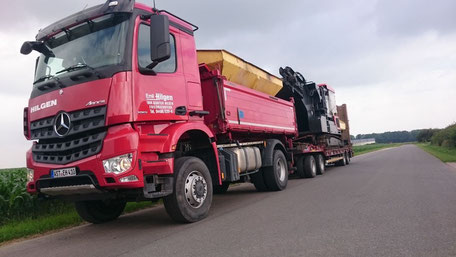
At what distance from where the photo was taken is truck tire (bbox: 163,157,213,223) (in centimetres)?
533

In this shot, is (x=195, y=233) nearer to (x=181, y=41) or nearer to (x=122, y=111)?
(x=122, y=111)

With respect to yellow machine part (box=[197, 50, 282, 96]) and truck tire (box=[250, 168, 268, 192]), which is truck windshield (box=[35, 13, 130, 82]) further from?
truck tire (box=[250, 168, 268, 192])

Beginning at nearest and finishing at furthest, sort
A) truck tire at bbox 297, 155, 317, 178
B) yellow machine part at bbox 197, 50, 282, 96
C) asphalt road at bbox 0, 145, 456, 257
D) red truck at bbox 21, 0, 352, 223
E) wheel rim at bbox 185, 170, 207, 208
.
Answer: asphalt road at bbox 0, 145, 456, 257, red truck at bbox 21, 0, 352, 223, wheel rim at bbox 185, 170, 207, 208, yellow machine part at bbox 197, 50, 282, 96, truck tire at bbox 297, 155, 317, 178

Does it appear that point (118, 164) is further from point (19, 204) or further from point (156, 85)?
point (19, 204)

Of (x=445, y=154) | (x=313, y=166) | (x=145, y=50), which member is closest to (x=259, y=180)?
(x=313, y=166)

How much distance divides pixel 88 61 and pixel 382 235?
4.75m

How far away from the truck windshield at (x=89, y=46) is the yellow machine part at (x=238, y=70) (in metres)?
2.45

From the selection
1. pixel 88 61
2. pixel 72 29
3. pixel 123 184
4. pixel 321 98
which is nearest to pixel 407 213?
pixel 123 184

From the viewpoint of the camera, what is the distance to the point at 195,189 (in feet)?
18.6

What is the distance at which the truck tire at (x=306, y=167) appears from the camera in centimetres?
1317

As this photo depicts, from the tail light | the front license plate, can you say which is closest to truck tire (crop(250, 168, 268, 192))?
the front license plate

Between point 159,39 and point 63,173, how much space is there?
2378 mm

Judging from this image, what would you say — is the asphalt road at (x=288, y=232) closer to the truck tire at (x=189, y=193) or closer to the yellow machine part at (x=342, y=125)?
the truck tire at (x=189, y=193)

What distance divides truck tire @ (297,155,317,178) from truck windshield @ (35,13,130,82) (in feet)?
31.8
